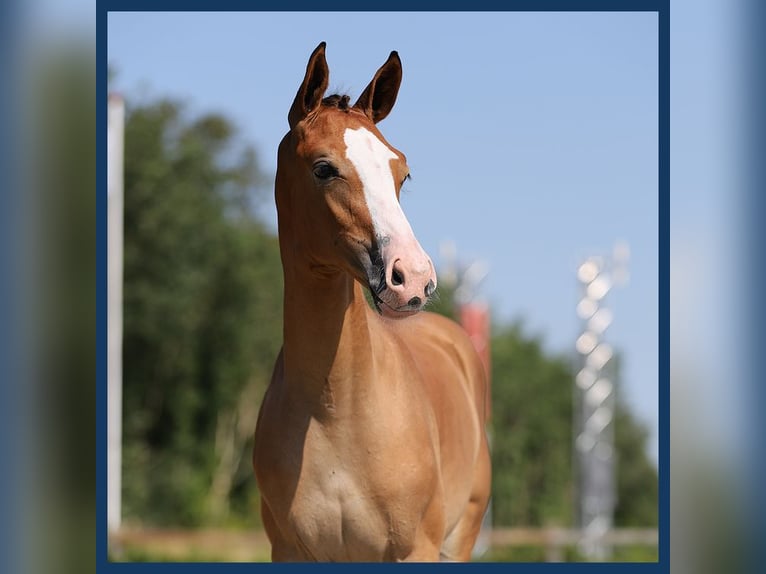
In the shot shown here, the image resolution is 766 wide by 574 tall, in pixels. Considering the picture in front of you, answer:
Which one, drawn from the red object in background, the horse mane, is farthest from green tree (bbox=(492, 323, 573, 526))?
the horse mane

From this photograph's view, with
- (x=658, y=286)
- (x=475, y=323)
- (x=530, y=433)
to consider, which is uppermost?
(x=658, y=286)

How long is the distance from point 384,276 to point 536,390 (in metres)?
15.0

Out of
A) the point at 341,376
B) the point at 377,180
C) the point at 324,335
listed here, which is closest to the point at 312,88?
the point at 377,180

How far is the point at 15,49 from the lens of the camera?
3.00 m

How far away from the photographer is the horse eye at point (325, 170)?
11.5 ft

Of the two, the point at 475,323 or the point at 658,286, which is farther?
the point at 475,323

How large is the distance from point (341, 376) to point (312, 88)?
2.98 ft

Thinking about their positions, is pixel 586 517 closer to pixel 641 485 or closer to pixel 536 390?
pixel 536 390

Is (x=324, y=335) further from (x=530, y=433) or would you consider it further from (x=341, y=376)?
(x=530, y=433)

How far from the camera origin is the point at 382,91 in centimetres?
381

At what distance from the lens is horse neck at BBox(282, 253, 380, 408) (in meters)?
3.75

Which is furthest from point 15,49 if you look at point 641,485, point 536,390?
point 641,485

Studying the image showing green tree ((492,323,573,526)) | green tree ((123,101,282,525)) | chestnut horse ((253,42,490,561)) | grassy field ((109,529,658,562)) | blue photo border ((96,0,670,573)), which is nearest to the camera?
blue photo border ((96,0,670,573))

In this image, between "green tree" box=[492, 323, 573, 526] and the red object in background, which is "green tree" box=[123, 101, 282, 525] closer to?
"green tree" box=[492, 323, 573, 526]
